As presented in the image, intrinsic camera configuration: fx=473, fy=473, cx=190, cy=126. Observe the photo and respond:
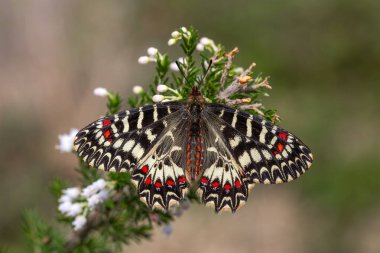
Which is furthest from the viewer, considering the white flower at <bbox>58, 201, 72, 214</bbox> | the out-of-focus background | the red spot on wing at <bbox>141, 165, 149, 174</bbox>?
the out-of-focus background

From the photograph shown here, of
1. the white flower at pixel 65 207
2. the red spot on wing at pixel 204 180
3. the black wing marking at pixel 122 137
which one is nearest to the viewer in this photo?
the black wing marking at pixel 122 137

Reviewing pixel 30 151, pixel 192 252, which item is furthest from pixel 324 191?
pixel 30 151

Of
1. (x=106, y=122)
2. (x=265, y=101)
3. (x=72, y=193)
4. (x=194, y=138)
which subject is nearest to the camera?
(x=106, y=122)

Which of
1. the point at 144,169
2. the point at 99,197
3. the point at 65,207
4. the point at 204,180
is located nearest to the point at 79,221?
the point at 65,207

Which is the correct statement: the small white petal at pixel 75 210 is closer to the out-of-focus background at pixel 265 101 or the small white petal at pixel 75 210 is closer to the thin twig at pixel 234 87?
the thin twig at pixel 234 87

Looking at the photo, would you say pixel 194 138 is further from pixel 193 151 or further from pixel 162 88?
pixel 162 88

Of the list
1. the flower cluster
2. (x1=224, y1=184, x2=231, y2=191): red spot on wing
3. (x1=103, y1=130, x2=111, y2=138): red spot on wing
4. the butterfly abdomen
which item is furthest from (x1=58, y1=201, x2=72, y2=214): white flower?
(x1=224, y1=184, x2=231, y2=191): red spot on wing

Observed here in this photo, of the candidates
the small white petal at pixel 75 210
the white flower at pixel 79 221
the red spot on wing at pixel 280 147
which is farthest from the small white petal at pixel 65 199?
the red spot on wing at pixel 280 147

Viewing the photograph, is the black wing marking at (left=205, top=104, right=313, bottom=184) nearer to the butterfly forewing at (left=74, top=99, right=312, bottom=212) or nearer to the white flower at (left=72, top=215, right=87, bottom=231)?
the butterfly forewing at (left=74, top=99, right=312, bottom=212)
